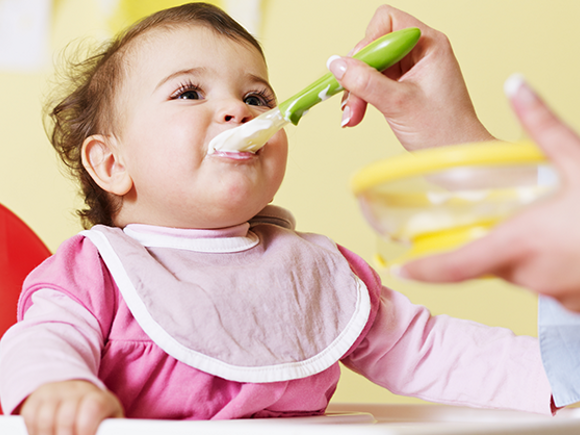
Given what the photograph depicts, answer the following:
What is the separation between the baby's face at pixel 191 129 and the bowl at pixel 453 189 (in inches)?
14.3

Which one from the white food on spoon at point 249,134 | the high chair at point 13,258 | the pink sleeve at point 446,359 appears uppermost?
the white food on spoon at point 249,134

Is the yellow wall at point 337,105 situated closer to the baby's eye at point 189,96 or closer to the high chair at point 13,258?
the high chair at point 13,258

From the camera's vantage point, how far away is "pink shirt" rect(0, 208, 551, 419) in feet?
2.01

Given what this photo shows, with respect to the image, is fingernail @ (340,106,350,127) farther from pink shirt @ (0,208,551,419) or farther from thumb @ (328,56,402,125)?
pink shirt @ (0,208,551,419)

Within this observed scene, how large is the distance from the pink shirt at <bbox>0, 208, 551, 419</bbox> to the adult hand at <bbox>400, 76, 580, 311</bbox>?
339 millimetres

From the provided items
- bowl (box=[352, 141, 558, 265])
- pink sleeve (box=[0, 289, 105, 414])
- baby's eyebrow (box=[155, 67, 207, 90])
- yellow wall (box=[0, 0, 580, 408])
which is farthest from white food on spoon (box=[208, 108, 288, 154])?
yellow wall (box=[0, 0, 580, 408])

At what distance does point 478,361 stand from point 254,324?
0.98 feet

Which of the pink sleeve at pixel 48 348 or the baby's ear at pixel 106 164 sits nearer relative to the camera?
the pink sleeve at pixel 48 348

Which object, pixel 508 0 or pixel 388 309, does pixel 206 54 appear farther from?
pixel 508 0

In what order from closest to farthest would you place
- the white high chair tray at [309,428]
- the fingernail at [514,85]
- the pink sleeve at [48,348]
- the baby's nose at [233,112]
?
the fingernail at [514,85] → the white high chair tray at [309,428] → the pink sleeve at [48,348] → the baby's nose at [233,112]

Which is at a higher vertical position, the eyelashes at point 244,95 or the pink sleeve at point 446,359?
the eyelashes at point 244,95

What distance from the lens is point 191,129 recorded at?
756 mm

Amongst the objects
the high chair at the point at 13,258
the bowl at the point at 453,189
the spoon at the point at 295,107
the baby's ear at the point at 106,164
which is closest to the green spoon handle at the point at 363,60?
the spoon at the point at 295,107

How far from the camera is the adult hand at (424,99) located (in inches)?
31.9
